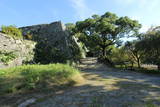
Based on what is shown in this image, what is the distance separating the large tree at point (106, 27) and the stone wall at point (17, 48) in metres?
7.54

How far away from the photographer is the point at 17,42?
1008 centimetres

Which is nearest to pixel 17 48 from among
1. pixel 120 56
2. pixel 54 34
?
pixel 54 34

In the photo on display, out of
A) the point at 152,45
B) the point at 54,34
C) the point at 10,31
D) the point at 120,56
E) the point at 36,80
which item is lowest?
the point at 36,80

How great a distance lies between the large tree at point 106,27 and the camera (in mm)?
16370

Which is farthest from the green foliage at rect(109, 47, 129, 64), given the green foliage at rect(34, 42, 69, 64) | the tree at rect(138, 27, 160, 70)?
the green foliage at rect(34, 42, 69, 64)

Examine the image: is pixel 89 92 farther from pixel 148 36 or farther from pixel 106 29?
pixel 106 29

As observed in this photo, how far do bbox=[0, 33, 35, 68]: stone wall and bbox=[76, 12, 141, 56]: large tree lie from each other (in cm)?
754

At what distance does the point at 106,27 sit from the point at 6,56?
10581 mm

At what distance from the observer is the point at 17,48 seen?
9.78 metres

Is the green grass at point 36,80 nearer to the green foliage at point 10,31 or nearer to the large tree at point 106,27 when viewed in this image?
the green foliage at point 10,31

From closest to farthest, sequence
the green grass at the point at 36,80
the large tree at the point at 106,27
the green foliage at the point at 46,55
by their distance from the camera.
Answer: the green grass at the point at 36,80 < the green foliage at the point at 46,55 < the large tree at the point at 106,27

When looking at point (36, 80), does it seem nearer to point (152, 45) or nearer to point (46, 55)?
point (46, 55)

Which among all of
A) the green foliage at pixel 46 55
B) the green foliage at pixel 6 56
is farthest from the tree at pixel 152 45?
the green foliage at pixel 6 56

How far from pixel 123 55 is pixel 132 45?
2.00m
